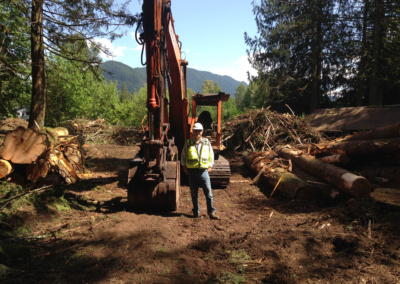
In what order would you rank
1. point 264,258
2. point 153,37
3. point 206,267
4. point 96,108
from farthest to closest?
point 96,108 < point 153,37 < point 264,258 < point 206,267

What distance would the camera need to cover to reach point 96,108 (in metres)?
27.3

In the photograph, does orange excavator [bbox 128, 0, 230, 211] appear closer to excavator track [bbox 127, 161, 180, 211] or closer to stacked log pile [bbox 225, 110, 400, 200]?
excavator track [bbox 127, 161, 180, 211]

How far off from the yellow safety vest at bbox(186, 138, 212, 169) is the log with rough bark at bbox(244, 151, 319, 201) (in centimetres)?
223

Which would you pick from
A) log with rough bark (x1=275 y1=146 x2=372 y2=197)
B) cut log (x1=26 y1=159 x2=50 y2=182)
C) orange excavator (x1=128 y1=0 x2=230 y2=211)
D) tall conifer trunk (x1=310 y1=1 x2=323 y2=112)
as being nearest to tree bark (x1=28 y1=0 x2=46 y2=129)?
cut log (x1=26 y1=159 x2=50 y2=182)

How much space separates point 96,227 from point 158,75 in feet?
9.09

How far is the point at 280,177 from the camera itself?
677cm

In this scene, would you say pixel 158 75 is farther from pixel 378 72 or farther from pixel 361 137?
pixel 378 72

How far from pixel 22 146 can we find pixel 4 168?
→ 1.98 feet

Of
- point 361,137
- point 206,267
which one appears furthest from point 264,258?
point 361,137

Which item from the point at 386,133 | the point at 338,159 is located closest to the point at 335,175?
the point at 338,159

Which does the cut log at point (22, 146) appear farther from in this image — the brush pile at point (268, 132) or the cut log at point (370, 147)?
the brush pile at point (268, 132)

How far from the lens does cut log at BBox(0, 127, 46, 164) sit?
18.6 ft

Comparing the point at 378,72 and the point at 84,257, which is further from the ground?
the point at 378,72

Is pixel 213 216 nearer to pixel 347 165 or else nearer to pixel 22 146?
pixel 347 165
